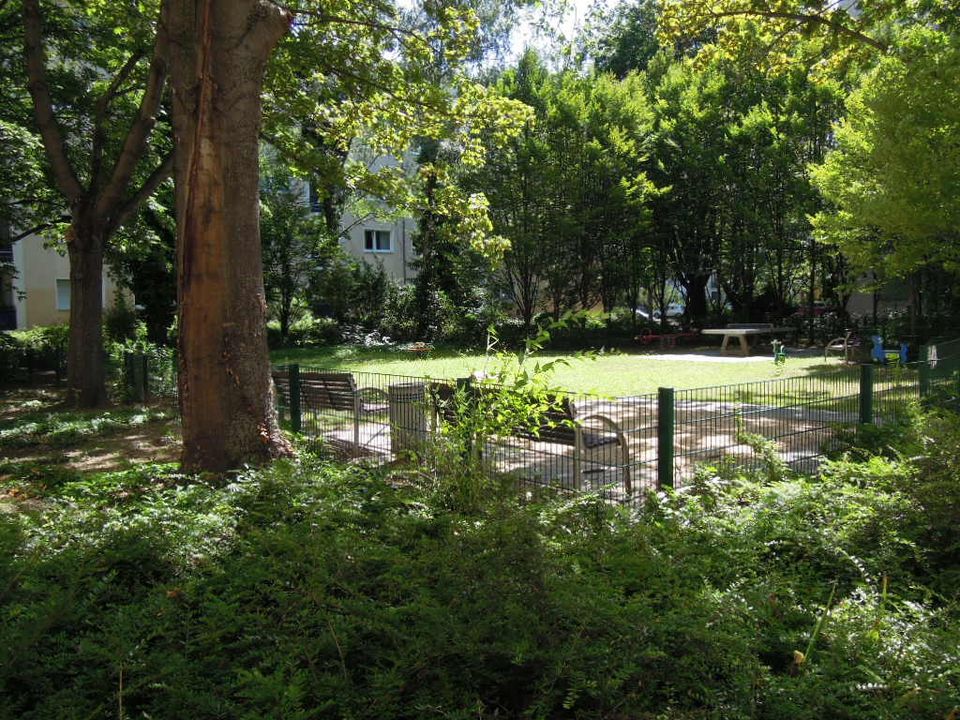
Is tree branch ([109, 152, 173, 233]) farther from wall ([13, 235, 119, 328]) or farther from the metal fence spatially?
wall ([13, 235, 119, 328])

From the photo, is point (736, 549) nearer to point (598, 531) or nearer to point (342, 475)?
point (598, 531)

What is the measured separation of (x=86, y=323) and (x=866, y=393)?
1402 cm

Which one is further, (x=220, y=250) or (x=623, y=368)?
(x=623, y=368)

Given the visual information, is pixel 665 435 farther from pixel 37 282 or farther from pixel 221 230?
pixel 37 282

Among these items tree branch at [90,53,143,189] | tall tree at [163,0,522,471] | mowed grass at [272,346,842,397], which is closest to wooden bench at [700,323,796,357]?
mowed grass at [272,346,842,397]

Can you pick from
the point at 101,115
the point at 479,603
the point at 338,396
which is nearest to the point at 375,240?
the point at 101,115

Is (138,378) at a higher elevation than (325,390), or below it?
below

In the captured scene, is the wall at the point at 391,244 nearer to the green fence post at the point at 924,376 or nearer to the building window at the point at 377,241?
the building window at the point at 377,241

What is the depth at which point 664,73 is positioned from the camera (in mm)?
36344

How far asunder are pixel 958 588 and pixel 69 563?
4.59 metres

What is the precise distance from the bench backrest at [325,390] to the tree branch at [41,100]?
26.6ft

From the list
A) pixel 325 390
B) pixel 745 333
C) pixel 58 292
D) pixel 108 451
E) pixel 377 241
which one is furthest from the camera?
pixel 377 241

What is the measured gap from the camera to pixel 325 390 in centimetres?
873

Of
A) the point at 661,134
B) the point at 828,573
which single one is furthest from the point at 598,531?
the point at 661,134
